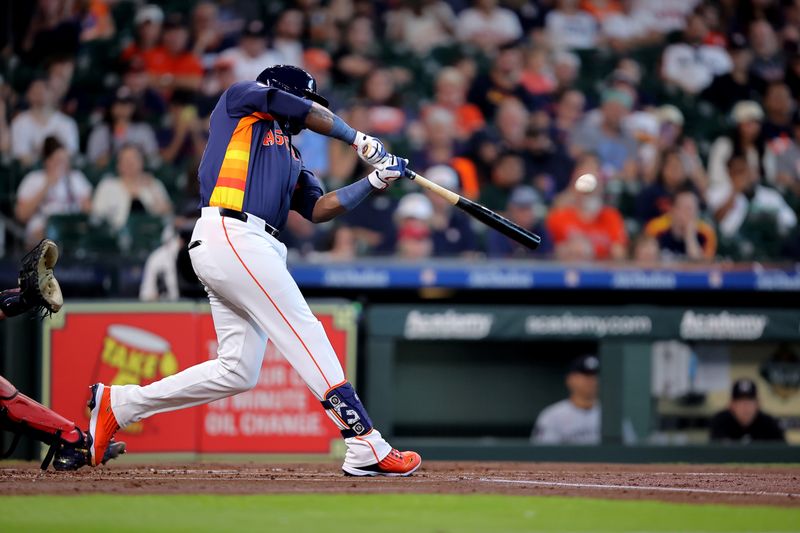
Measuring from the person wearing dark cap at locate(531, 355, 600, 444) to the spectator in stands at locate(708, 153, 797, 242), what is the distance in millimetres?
2796

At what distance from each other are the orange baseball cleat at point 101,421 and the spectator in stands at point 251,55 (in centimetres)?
645

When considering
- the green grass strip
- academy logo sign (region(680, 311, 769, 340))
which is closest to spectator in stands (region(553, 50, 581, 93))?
academy logo sign (region(680, 311, 769, 340))

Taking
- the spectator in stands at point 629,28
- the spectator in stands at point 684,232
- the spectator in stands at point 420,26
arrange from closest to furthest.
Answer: the spectator in stands at point 684,232 < the spectator in stands at point 420,26 < the spectator in stands at point 629,28

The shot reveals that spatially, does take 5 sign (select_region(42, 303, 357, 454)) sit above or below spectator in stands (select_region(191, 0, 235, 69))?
below

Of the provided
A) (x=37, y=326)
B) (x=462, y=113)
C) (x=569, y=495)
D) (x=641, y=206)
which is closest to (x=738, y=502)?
(x=569, y=495)

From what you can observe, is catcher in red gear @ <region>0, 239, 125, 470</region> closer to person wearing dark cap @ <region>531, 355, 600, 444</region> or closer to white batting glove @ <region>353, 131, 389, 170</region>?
white batting glove @ <region>353, 131, 389, 170</region>

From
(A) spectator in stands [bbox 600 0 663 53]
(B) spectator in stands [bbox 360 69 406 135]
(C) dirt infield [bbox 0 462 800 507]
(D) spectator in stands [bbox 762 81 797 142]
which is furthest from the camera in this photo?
(A) spectator in stands [bbox 600 0 663 53]

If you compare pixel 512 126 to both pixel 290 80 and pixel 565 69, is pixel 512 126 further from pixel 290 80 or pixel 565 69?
pixel 290 80

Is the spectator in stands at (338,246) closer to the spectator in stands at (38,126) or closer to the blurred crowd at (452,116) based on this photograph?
the blurred crowd at (452,116)

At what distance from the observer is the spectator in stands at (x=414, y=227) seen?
10.2 m

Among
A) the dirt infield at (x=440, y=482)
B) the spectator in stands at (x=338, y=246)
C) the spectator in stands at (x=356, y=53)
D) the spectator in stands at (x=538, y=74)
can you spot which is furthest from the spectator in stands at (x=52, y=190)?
the spectator in stands at (x=538, y=74)

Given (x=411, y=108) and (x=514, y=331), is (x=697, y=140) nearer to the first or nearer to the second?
(x=411, y=108)

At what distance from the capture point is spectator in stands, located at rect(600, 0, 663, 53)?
1370 cm

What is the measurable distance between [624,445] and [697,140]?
4904mm
